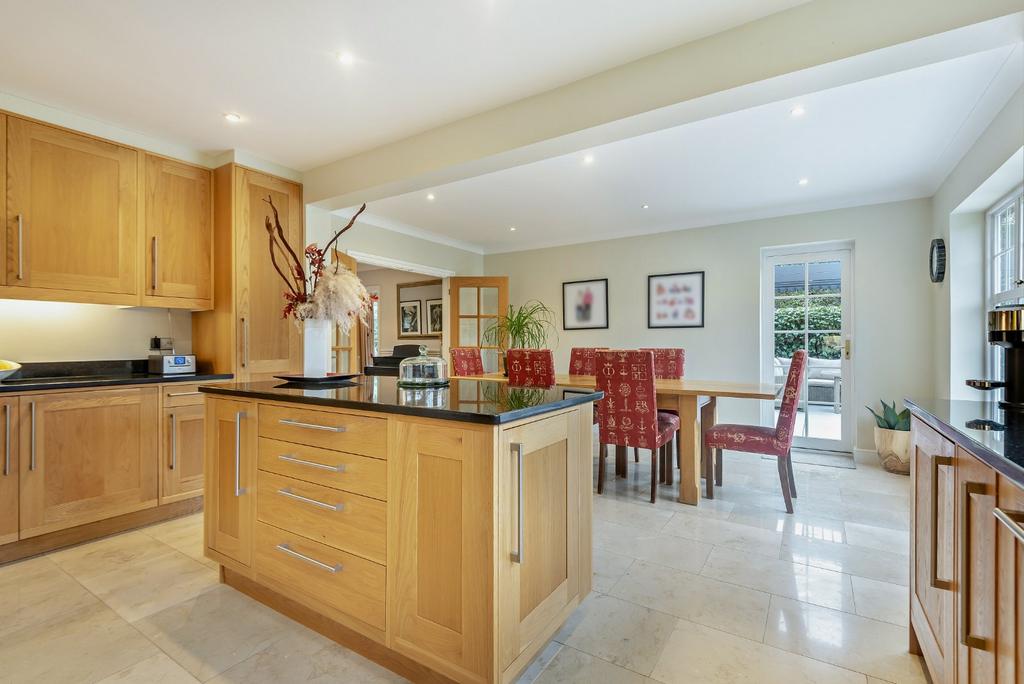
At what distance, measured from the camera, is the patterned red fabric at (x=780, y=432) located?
Result: 3.01m

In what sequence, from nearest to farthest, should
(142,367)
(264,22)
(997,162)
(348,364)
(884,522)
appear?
(264,22) < (997,162) < (884,522) < (142,367) < (348,364)

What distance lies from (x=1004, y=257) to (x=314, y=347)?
4273 mm

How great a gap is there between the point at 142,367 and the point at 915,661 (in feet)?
14.6

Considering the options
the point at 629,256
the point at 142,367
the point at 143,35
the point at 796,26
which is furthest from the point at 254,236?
the point at 629,256

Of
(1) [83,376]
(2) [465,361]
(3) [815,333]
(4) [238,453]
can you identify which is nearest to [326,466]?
(4) [238,453]

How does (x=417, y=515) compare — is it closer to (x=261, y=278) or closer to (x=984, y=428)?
(x=984, y=428)

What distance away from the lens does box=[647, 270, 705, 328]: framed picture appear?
16.9 ft

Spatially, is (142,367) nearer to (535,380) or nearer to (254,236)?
(254,236)

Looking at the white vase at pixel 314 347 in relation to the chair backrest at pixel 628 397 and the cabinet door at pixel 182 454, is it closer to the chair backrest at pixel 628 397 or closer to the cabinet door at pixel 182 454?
the cabinet door at pixel 182 454

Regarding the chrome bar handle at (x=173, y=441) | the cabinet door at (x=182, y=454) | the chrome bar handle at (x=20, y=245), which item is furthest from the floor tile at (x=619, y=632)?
the chrome bar handle at (x=20, y=245)

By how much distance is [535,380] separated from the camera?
365 cm

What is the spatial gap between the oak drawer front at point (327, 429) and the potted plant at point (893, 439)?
4.32 m

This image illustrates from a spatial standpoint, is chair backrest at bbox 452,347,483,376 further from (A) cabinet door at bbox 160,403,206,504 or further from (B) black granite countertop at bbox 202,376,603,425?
(B) black granite countertop at bbox 202,376,603,425

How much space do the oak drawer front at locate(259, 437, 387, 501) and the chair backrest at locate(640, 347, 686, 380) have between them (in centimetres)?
311
